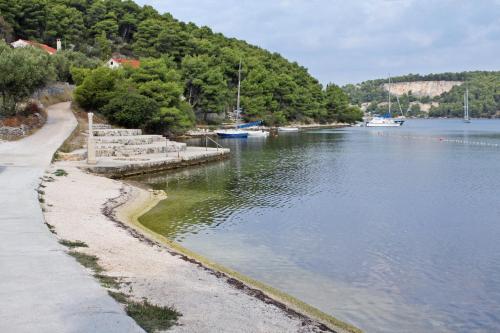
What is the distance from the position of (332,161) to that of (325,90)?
379ft

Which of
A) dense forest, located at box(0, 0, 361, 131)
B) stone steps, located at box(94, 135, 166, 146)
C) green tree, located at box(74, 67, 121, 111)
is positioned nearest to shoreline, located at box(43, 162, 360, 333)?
stone steps, located at box(94, 135, 166, 146)

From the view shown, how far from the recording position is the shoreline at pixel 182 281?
29.8 ft

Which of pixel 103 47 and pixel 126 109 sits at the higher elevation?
pixel 103 47

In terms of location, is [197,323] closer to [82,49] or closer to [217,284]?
[217,284]

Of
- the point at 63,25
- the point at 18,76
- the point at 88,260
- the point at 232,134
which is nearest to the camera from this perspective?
the point at 88,260

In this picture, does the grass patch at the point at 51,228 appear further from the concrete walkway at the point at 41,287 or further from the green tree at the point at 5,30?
the green tree at the point at 5,30

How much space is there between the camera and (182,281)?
1120cm

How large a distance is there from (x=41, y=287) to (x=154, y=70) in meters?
60.1

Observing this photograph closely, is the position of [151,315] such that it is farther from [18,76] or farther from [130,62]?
[130,62]

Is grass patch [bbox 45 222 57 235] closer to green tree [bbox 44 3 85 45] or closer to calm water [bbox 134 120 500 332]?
calm water [bbox 134 120 500 332]

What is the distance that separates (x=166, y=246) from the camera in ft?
50.6

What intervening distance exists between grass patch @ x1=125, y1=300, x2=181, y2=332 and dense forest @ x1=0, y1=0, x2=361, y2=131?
46873 mm

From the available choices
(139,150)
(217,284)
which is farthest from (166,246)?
(139,150)

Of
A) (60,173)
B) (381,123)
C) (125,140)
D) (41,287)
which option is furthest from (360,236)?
(381,123)
